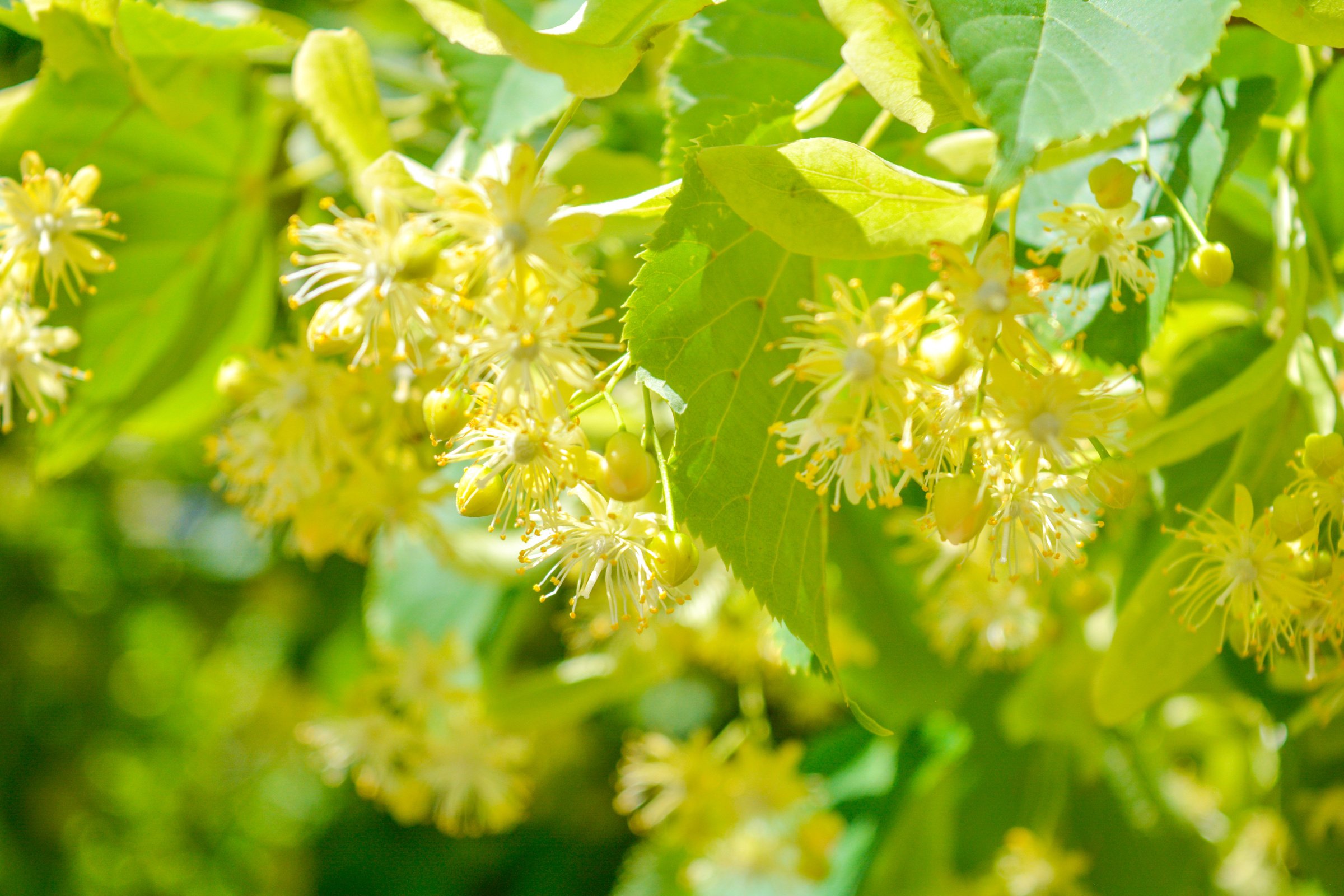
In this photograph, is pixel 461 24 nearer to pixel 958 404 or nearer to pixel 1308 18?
pixel 958 404

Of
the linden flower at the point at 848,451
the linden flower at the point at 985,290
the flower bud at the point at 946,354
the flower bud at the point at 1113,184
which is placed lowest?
the linden flower at the point at 848,451

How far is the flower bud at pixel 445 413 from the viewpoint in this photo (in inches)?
24.1

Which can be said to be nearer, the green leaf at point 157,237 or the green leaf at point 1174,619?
the green leaf at point 1174,619

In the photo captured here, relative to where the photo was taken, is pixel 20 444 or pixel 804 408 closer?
pixel 804 408

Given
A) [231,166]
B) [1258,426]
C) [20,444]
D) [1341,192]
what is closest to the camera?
[1258,426]

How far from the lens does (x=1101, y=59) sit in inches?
18.6

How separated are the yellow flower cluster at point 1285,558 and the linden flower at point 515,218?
455 mm

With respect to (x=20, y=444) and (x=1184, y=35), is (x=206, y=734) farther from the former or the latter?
(x=1184, y=35)

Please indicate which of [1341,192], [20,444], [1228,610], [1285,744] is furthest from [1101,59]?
[20,444]

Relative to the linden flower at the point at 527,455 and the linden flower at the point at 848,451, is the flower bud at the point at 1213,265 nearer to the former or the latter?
the linden flower at the point at 848,451

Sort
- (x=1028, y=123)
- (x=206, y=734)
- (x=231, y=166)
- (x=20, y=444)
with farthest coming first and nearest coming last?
1. (x=206, y=734)
2. (x=20, y=444)
3. (x=231, y=166)
4. (x=1028, y=123)

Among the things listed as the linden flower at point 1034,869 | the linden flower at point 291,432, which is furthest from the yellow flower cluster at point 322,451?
the linden flower at point 1034,869

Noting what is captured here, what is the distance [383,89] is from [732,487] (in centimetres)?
112

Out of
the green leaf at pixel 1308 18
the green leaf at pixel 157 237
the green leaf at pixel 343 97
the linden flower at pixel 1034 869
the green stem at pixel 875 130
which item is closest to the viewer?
the green leaf at pixel 1308 18
